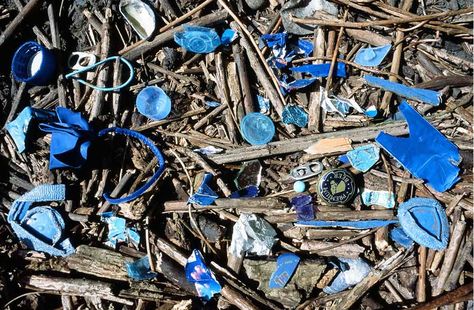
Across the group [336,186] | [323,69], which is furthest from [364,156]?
[323,69]

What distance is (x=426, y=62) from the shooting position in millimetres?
2936

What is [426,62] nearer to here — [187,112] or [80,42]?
[187,112]

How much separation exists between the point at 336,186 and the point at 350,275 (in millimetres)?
571

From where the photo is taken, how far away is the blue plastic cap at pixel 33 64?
299 cm

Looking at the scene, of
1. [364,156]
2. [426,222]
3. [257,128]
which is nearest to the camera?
[426,222]

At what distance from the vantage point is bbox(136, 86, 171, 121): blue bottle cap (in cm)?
303

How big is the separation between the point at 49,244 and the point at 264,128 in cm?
163

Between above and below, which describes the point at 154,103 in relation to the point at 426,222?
above

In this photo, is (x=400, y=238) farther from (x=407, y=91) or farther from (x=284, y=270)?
(x=407, y=91)

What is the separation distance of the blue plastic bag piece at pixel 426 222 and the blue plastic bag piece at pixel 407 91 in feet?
2.05

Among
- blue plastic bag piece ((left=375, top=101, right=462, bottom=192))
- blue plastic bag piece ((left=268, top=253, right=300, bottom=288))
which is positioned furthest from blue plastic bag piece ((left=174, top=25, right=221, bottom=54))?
blue plastic bag piece ((left=268, top=253, right=300, bottom=288))

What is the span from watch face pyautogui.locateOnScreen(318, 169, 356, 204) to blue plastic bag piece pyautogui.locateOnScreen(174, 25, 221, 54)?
1.13 meters

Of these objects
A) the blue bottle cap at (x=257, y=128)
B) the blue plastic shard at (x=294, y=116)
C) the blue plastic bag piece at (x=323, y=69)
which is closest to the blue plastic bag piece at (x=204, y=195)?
the blue bottle cap at (x=257, y=128)

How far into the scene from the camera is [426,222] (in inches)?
109
